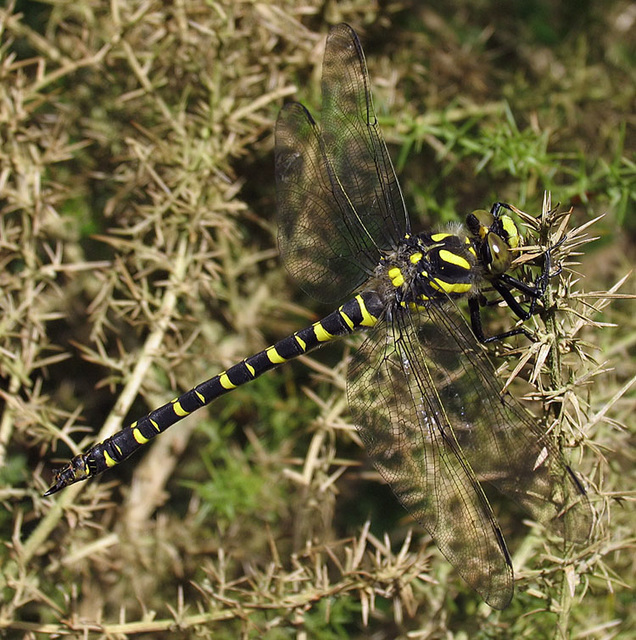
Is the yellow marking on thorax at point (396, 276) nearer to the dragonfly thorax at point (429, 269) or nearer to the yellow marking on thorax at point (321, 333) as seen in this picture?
the dragonfly thorax at point (429, 269)

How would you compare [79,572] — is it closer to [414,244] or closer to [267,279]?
[267,279]

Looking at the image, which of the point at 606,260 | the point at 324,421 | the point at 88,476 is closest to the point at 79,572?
the point at 88,476

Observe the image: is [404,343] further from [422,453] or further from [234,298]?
[234,298]

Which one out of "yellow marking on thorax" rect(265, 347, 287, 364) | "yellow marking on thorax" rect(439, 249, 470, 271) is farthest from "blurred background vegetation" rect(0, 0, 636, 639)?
"yellow marking on thorax" rect(439, 249, 470, 271)

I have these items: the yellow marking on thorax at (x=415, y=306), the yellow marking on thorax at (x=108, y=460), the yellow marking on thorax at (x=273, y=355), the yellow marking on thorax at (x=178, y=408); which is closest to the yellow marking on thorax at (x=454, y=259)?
the yellow marking on thorax at (x=415, y=306)

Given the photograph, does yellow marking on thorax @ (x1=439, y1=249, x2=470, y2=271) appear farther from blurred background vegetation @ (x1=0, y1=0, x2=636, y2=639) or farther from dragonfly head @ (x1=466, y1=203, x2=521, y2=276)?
blurred background vegetation @ (x1=0, y1=0, x2=636, y2=639)

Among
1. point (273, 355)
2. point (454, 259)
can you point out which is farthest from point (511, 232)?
point (273, 355)
